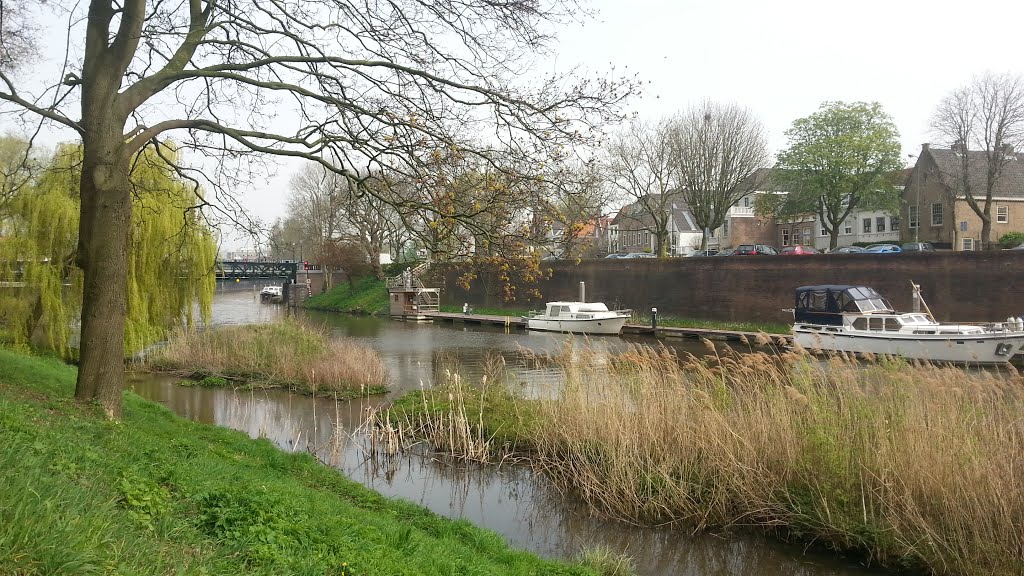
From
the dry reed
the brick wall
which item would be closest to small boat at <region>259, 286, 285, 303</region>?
the brick wall

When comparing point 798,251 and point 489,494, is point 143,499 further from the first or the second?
point 798,251

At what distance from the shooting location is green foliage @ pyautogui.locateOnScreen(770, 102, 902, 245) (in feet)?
131

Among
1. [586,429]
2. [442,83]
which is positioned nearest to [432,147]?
[442,83]

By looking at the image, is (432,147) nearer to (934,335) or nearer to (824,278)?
(934,335)

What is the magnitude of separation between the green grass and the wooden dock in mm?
7514

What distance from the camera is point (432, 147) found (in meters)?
7.98

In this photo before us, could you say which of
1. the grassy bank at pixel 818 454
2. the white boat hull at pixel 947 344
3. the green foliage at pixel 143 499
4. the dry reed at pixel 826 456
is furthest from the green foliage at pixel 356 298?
the green foliage at pixel 143 499

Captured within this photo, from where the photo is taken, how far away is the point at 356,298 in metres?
54.4

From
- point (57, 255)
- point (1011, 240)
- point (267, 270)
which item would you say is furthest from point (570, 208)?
point (267, 270)

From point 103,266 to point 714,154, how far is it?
33.5 metres

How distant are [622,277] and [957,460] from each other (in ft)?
108

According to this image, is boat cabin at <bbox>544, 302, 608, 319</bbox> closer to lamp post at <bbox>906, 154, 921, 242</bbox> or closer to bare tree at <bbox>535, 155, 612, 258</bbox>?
lamp post at <bbox>906, 154, 921, 242</bbox>

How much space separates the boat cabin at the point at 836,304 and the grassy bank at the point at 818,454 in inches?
672

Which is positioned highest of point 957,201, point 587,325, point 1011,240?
point 957,201
